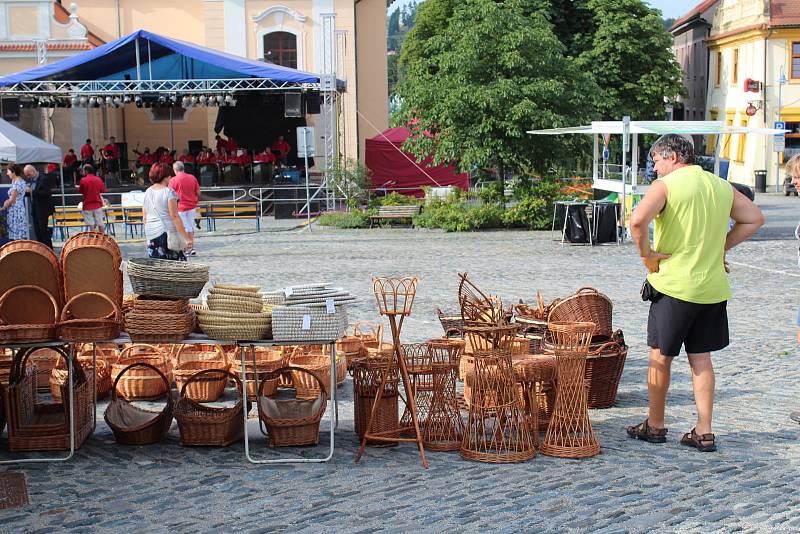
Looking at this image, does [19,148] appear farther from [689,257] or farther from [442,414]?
[689,257]

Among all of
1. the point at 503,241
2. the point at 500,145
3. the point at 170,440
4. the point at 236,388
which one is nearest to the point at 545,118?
the point at 500,145

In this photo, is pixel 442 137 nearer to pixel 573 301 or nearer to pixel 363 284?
pixel 363 284

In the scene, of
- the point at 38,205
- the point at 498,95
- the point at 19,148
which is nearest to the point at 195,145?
the point at 498,95

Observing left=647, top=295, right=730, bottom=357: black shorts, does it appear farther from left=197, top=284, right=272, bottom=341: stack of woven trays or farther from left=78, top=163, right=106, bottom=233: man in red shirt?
left=78, top=163, right=106, bottom=233: man in red shirt

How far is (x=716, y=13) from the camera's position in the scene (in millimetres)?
52906

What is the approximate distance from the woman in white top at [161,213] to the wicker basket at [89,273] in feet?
15.7

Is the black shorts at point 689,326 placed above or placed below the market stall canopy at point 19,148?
below

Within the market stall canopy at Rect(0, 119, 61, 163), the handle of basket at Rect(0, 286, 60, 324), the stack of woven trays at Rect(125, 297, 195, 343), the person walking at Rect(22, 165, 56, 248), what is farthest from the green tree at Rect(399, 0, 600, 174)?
the handle of basket at Rect(0, 286, 60, 324)

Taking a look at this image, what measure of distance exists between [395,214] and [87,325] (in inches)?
758

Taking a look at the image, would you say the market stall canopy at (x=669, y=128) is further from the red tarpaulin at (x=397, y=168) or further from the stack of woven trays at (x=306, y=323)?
the stack of woven trays at (x=306, y=323)

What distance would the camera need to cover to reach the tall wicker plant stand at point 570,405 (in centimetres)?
648

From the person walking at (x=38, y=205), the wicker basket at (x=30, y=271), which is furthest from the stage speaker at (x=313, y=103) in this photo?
the wicker basket at (x=30, y=271)

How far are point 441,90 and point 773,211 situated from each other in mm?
10864

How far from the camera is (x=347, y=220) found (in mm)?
25609
